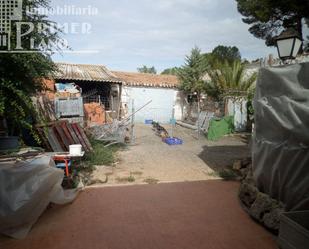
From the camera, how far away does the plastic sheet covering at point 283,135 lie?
328 centimetres

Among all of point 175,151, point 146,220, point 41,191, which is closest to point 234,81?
point 175,151

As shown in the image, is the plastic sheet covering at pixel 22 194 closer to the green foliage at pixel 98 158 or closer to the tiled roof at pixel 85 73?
the green foliage at pixel 98 158

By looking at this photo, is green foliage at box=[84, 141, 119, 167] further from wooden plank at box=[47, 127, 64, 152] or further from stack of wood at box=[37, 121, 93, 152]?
wooden plank at box=[47, 127, 64, 152]

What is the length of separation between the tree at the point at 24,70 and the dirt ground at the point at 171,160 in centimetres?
237

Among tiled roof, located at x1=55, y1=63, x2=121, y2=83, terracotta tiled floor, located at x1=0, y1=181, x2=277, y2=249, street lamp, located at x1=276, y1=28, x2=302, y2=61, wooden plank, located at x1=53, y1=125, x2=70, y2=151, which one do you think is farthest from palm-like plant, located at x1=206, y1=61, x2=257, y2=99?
wooden plank, located at x1=53, y1=125, x2=70, y2=151

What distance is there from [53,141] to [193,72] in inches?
506

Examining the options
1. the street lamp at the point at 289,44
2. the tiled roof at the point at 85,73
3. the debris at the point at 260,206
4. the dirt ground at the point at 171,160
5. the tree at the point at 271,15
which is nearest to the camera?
the debris at the point at 260,206

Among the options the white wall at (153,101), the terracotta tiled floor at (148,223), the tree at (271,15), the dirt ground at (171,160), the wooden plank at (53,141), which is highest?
the tree at (271,15)

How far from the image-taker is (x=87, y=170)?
253 inches

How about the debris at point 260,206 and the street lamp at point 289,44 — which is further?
the street lamp at point 289,44

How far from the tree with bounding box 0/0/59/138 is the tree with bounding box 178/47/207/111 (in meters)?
12.9

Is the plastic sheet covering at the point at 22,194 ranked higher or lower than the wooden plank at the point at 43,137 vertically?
lower

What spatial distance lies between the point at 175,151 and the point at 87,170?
3.77 meters

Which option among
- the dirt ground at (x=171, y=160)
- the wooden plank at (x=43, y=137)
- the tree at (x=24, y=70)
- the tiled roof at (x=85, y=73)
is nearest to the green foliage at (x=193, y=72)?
the tiled roof at (x=85, y=73)
